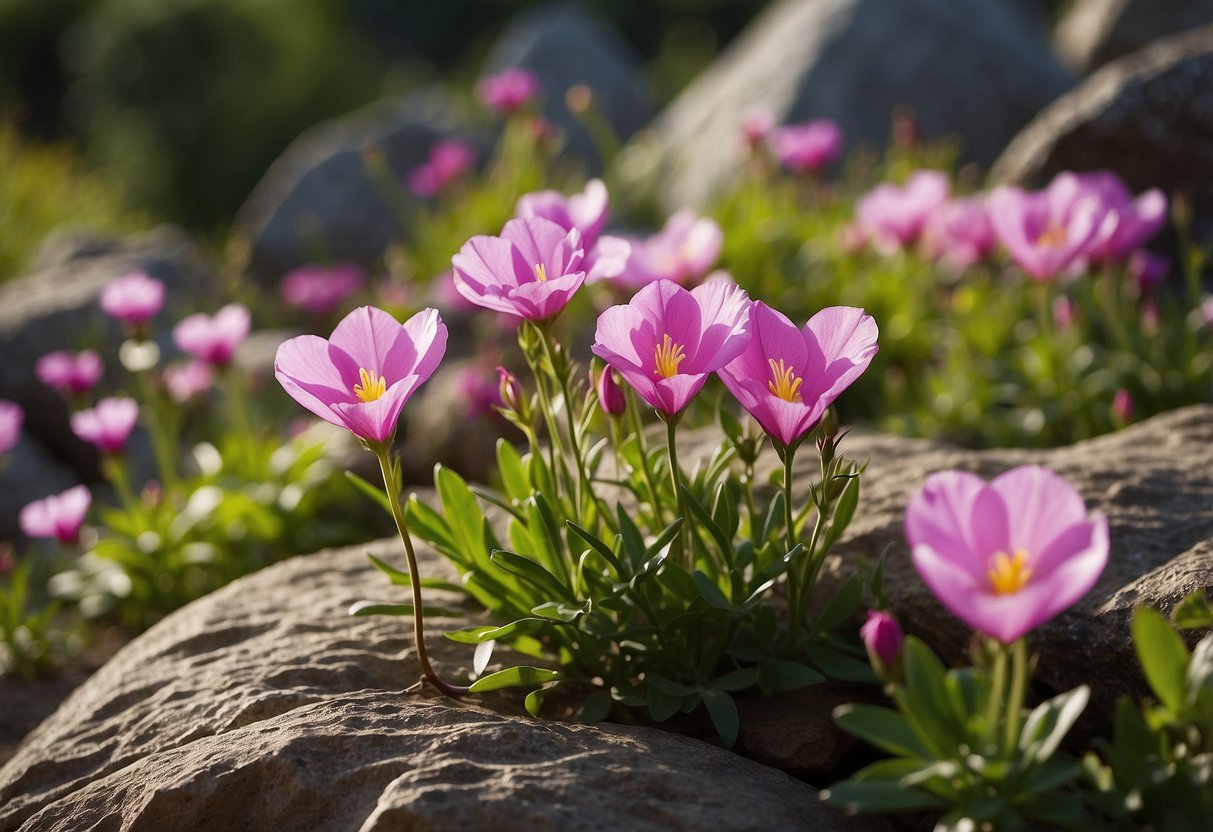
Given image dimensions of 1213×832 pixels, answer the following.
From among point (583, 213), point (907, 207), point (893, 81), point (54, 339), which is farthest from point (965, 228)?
point (54, 339)

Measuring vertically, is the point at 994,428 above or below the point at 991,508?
below

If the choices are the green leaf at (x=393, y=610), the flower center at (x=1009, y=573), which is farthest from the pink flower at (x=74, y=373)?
the flower center at (x=1009, y=573)

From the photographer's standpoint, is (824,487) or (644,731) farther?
(644,731)

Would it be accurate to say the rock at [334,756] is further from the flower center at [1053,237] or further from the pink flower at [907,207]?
the pink flower at [907,207]

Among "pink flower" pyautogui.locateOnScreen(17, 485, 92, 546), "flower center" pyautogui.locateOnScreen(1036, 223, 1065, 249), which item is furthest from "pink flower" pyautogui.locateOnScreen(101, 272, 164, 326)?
"flower center" pyautogui.locateOnScreen(1036, 223, 1065, 249)

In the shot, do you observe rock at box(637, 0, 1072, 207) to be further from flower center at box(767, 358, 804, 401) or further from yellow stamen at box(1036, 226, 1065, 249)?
flower center at box(767, 358, 804, 401)

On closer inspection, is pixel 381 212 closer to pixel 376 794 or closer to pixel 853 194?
pixel 853 194

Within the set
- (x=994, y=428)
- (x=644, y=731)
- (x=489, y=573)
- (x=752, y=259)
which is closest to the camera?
(x=644, y=731)

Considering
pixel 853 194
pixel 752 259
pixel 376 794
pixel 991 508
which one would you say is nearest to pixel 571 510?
pixel 376 794
